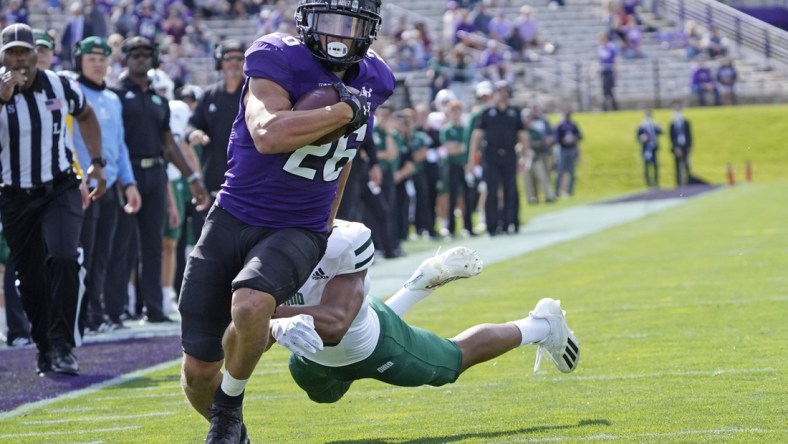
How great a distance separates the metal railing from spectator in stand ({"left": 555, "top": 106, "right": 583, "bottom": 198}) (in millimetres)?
9820

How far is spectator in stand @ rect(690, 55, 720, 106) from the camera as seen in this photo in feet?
106

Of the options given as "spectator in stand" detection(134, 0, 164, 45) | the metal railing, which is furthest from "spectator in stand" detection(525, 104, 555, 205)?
the metal railing

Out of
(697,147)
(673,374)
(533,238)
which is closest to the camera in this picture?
(673,374)

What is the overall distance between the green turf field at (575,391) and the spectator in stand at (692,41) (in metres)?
23.8

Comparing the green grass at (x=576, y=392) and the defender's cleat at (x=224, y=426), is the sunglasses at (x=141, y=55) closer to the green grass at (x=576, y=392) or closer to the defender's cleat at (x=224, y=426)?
the green grass at (x=576, y=392)

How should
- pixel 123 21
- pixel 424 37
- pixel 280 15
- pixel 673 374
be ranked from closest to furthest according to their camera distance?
1. pixel 673 374
2. pixel 123 21
3. pixel 280 15
4. pixel 424 37

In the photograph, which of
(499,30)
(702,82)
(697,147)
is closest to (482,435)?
(697,147)

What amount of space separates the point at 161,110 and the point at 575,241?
6883 millimetres

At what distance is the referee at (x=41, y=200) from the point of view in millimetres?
7035

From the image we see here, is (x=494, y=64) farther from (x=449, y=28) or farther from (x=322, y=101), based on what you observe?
(x=322, y=101)

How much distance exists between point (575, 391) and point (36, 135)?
3133mm

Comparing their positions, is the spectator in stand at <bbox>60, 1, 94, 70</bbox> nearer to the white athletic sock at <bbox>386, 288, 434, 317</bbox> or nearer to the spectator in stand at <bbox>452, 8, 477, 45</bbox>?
the spectator in stand at <bbox>452, 8, 477, 45</bbox>

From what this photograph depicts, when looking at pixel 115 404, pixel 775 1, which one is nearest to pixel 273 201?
pixel 115 404

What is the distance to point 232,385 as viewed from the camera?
4.66m
